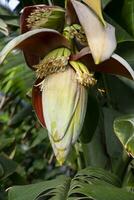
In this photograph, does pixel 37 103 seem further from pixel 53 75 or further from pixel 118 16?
pixel 118 16

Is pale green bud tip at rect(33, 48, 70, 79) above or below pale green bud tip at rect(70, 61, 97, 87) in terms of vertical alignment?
above

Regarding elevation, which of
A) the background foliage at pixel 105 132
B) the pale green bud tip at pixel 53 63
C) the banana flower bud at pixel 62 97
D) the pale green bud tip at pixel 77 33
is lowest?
the background foliage at pixel 105 132

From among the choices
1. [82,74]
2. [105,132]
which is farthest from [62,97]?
[105,132]

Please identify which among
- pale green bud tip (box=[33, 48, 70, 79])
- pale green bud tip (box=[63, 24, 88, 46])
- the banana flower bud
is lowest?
the banana flower bud

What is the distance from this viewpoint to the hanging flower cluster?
53 centimetres

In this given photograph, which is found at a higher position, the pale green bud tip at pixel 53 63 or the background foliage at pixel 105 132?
the pale green bud tip at pixel 53 63

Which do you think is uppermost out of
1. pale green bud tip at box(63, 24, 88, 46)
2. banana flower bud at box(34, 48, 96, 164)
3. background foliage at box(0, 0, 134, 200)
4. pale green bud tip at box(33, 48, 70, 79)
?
pale green bud tip at box(63, 24, 88, 46)

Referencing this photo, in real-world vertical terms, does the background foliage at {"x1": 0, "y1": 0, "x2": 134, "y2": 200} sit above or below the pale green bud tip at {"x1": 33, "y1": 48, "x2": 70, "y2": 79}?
below

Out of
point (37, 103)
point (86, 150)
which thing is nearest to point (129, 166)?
point (86, 150)

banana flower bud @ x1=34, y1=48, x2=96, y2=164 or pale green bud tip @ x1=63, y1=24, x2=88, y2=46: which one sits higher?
pale green bud tip @ x1=63, y1=24, x2=88, y2=46

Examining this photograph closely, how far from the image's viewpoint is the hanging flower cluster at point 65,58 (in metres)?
0.53

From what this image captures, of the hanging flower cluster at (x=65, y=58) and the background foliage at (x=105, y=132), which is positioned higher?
the hanging flower cluster at (x=65, y=58)

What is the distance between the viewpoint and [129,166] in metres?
0.72

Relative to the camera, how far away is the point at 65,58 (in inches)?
22.5
